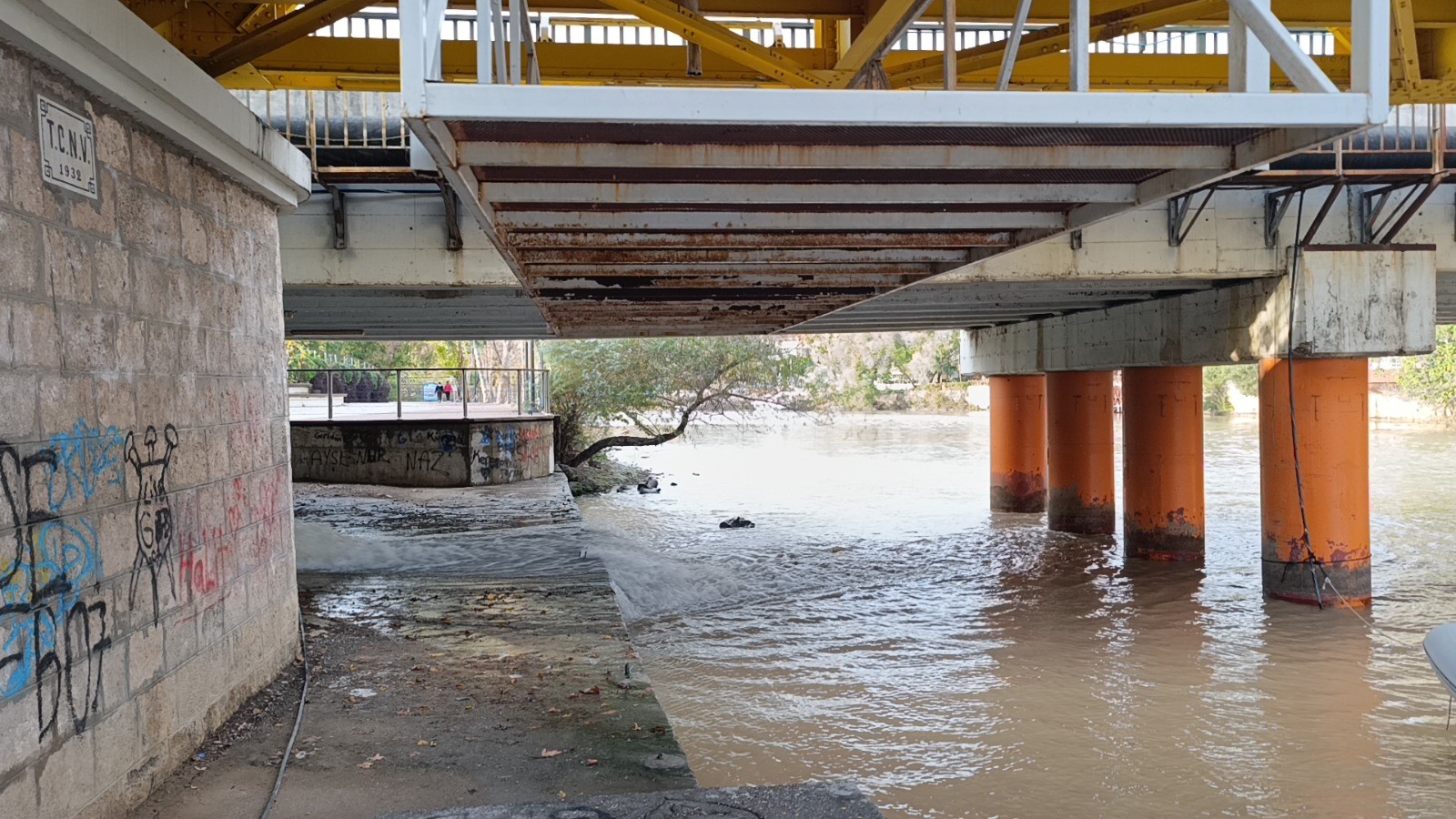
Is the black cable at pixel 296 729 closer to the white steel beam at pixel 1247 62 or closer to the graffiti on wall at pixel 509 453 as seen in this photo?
the white steel beam at pixel 1247 62

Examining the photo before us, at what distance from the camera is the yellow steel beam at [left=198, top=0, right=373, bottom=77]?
25.6ft

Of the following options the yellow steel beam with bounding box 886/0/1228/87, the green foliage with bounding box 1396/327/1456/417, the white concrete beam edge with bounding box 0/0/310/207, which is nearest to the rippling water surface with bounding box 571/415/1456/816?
the white concrete beam edge with bounding box 0/0/310/207

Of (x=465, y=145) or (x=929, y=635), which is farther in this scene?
(x=929, y=635)

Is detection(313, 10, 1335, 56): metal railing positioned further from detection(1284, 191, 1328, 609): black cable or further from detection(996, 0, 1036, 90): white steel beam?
detection(996, 0, 1036, 90): white steel beam

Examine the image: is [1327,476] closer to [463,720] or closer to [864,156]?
[864,156]

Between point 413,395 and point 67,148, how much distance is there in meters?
38.7

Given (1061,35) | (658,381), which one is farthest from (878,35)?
(658,381)

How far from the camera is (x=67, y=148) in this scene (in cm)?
456

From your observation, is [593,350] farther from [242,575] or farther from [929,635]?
[242,575]

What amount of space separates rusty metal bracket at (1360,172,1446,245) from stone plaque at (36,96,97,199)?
1350cm

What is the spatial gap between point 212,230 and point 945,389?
189ft

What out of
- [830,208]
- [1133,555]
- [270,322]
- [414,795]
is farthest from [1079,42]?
[1133,555]

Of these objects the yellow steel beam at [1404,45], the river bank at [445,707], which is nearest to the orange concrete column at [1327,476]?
the yellow steel beam at [1404,45]

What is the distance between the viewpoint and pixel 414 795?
17.1ft
